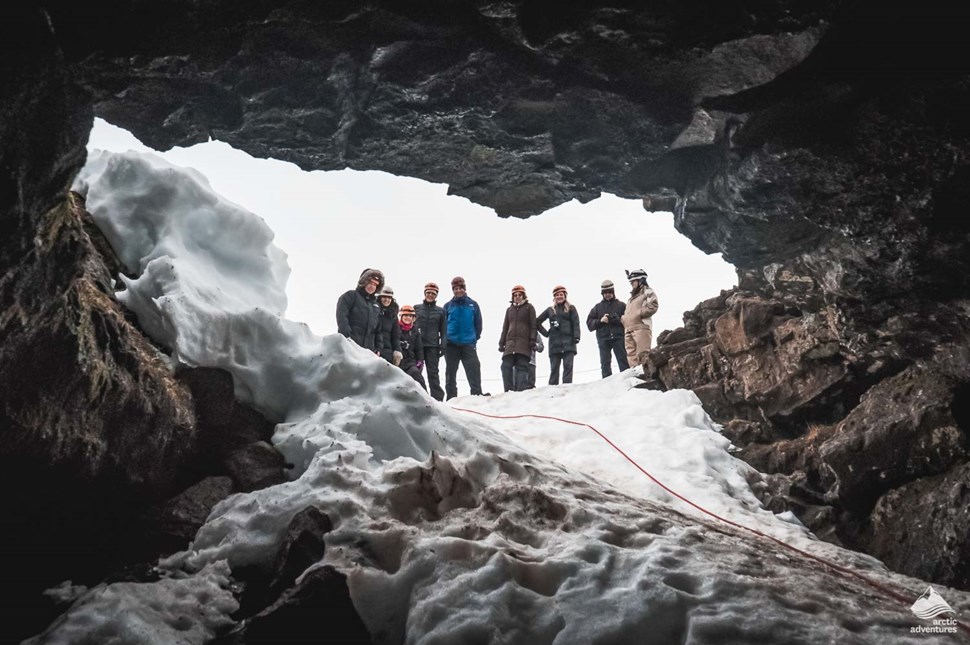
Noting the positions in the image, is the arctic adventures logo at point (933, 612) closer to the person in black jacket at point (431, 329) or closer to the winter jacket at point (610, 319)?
the person in black jacket at point (431, 329)

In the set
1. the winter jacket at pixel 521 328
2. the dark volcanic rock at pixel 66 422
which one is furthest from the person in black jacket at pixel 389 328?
the dark volcanic rock at pixel 66 422

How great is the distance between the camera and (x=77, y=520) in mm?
4316

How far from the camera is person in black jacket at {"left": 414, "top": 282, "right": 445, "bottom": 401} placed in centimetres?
1324

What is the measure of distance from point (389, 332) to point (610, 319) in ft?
20.7

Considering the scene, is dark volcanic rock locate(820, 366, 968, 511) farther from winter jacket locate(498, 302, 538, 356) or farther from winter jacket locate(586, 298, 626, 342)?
winter jacket locate(586, 298, 626, 342)

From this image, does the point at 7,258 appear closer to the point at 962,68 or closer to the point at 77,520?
the point at 77,520

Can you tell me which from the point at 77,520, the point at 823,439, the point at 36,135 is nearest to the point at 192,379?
the point at 77,520

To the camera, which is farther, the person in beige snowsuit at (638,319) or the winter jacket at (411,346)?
the person in beige snowsuit at (638,319)

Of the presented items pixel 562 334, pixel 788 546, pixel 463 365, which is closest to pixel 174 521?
pixel 788 546

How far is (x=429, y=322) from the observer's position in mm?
13281

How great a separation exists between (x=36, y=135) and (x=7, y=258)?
68cm

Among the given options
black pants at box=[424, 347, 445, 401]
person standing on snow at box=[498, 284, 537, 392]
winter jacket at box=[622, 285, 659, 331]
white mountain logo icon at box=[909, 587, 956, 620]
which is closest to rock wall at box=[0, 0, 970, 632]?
winter jacket at box=[622, 285, 659, 331]

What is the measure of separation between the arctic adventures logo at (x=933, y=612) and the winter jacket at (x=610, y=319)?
11101 millimetres

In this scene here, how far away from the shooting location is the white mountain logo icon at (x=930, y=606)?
3797 mm
